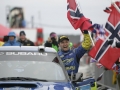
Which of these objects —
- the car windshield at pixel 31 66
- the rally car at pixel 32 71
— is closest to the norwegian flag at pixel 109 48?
the rally car at pixel 32 71

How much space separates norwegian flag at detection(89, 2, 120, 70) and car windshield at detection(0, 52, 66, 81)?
485cm

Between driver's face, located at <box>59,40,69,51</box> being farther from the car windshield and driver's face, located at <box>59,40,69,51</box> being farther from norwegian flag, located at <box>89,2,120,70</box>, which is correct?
norwegian flag, located at <box>89,2,120,70</box>

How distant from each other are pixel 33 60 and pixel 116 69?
566 centimetres

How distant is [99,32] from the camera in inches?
1010

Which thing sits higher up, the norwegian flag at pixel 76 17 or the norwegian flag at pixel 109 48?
the norwegian flag at pixel 76 17

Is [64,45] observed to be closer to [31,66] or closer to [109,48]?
[31,66]

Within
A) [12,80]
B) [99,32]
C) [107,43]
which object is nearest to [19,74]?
[12,80]

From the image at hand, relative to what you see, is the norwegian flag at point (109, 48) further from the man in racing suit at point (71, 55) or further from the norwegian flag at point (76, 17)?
the man in racing suit at point (71, 55)

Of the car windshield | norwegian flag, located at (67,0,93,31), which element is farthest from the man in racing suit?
the car windshield

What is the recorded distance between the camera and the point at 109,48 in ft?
47.0

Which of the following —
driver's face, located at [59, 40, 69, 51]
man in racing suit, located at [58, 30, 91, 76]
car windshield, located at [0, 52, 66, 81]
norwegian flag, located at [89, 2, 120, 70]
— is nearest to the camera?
car windshield, located at [0, 52, 66, 81]

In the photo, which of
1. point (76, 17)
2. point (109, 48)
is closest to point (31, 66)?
point (76, 17)

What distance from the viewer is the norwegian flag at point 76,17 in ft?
42.6

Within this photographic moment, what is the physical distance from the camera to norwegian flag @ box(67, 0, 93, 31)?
42.6ft
